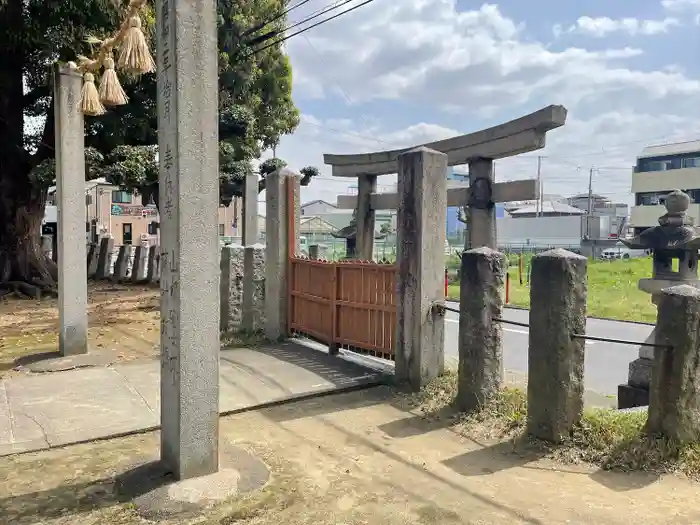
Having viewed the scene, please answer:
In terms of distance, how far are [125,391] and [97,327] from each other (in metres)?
4.90

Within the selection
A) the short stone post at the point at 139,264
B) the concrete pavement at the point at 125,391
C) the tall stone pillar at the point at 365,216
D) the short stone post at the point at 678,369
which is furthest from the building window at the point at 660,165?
the short stone post at the point at 678,369

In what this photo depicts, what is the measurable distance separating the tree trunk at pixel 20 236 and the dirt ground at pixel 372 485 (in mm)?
11624

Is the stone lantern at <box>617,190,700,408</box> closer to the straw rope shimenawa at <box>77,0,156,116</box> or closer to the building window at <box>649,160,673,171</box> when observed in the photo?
the straw rope shimenawa at <box>77,0,156,116</box>

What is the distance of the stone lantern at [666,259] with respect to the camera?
239 inches

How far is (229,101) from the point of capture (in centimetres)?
1677

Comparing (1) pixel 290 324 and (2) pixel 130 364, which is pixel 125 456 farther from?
(1) pixel 290 324

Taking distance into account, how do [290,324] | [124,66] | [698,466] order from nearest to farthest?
1. [698,466]
2. [124,66]
3. [290,324]

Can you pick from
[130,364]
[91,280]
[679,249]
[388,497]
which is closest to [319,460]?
[388,497]

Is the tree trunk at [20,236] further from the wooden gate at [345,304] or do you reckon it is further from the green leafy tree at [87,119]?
the wooden gate at [345,304]

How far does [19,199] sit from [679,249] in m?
14.9

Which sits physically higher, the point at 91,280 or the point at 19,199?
the point at 19,199

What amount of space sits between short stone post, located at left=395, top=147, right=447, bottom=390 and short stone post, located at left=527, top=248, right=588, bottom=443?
1533mm

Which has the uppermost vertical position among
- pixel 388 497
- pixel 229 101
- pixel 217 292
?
pixel 229 101

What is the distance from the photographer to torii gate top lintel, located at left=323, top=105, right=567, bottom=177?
8.36 metres
